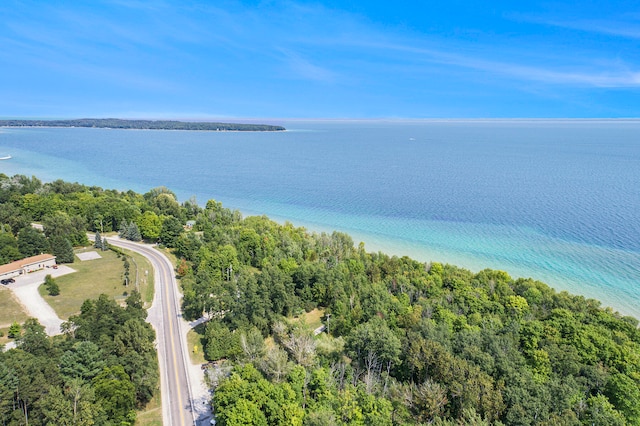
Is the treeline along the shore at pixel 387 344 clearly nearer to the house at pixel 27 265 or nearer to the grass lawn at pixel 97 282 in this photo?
the house at pixel 27 265

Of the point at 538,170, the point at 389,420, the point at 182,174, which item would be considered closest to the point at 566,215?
the point at 538,170

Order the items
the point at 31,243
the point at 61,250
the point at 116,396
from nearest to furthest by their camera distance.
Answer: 1. the point at 116,396
2. the point at 61,250
3. the point at 31,243

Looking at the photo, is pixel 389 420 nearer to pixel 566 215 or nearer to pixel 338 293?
pixel 338 293

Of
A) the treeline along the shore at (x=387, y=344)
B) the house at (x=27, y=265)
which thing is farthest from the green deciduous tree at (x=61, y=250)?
the treeline along the shore at (x=387, y=344)

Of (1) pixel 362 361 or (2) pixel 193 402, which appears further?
(1) pixel 362 361

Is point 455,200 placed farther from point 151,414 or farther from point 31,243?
point 31,243

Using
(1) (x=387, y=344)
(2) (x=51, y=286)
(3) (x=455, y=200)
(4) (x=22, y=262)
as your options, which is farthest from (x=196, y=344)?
(3) (x=455, y=200)

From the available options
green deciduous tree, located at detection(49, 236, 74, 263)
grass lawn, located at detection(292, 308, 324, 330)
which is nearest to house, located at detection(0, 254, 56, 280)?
green deciduous tree, located at detection(49, 236, 74, 263)
